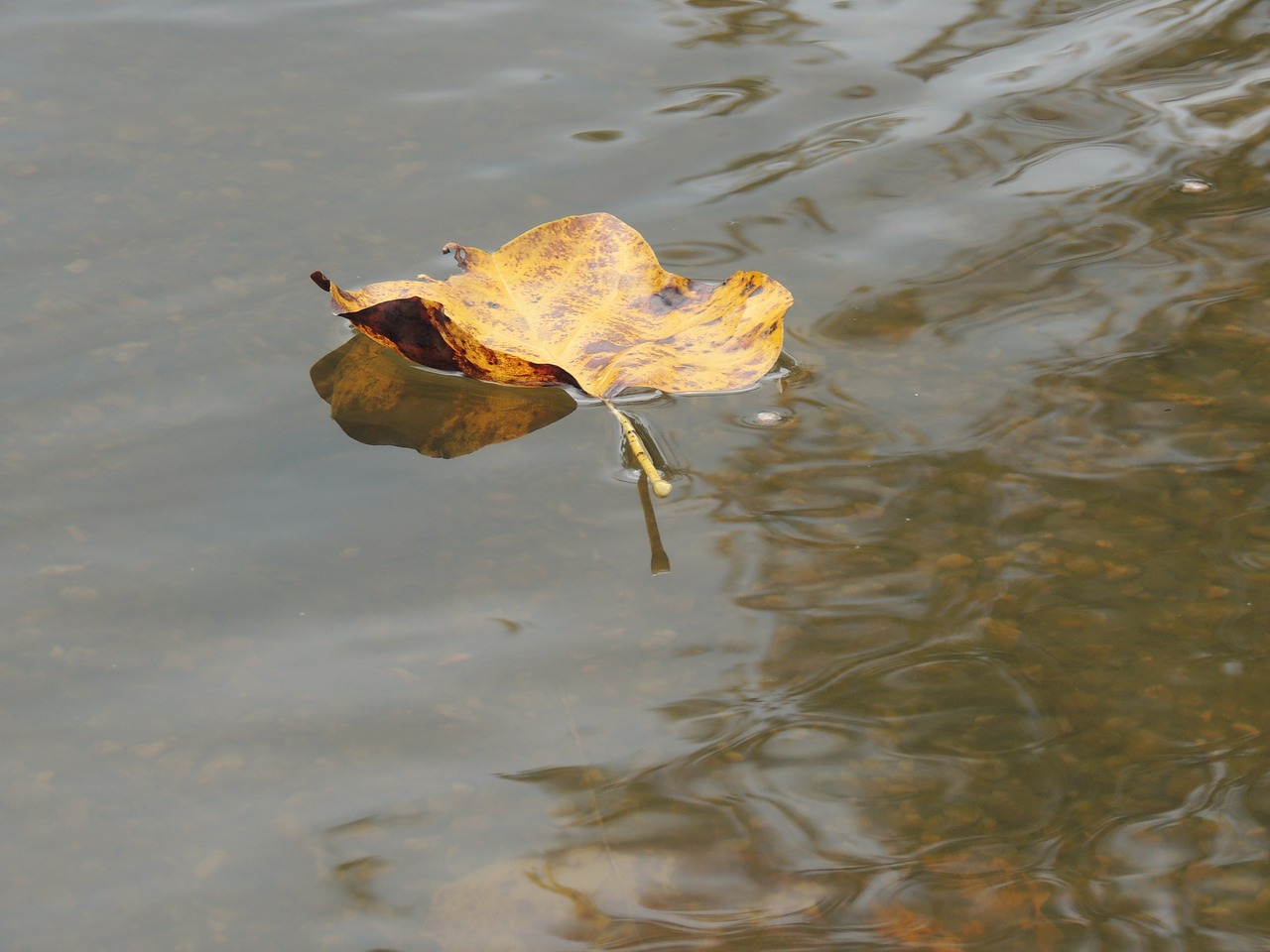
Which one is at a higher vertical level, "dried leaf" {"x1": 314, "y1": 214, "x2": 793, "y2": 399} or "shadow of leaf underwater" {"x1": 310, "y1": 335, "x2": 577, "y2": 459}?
"dried leaf" {"x1": 314, "y1": 214, "x2": 793, "y2": 399}

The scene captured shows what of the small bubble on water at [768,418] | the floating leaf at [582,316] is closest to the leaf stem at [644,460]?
the floating leaf at [582,316]

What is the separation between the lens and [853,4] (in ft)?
8.11

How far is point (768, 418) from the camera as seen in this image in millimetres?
1490

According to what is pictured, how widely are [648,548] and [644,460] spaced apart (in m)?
0.11

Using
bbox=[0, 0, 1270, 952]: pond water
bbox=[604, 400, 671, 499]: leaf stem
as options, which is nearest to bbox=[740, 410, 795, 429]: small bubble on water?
bbox=[0, 0, 1270, 952]: pond water

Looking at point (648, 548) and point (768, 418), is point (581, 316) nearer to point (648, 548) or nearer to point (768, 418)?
point (768, 418)

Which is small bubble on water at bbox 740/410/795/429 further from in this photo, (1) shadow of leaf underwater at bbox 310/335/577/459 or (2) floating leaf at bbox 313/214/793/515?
(1) shadow of leaf underwater at bbox 310/335/577/459

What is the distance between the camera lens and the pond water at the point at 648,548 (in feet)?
3.38

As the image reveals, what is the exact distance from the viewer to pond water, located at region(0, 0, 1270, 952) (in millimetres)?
1031

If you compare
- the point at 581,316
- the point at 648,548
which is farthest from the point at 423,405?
the point at 648,548

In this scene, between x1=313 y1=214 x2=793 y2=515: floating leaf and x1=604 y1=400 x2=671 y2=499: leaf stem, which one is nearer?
x1=604 y1=400 x2=671 y2=499: leaf stem

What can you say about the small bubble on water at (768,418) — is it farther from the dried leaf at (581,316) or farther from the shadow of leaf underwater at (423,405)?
the shadow of leaf underwater at (423,405)

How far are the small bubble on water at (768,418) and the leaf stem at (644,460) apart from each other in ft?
0.44

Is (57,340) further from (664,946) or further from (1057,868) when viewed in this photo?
(1057,868)
